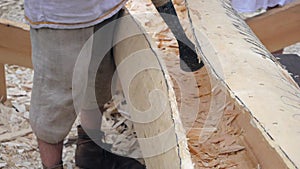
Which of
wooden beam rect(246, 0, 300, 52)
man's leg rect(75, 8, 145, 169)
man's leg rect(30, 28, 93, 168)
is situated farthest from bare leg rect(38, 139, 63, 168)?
wooden beam rect(246, 0, 300, 52)

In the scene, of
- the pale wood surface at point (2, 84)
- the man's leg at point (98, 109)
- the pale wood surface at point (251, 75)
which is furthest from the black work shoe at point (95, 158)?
the pale wood surface at point (251, 75)

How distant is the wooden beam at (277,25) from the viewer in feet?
7.41

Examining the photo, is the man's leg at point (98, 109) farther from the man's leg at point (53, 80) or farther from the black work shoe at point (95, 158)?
the man's leg at point (53, 80)

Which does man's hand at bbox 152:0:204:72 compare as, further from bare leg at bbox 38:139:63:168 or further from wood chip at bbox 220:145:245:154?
bare leg at bbox 38:139:63:168

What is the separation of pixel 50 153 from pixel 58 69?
0.39 m

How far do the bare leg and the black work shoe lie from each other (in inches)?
11.8

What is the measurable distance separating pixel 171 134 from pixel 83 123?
39.1 inches

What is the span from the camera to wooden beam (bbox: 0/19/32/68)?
216 cm

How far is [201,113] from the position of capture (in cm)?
162

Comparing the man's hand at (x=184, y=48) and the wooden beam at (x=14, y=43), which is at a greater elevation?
the man's hand at (x=184, y=48)

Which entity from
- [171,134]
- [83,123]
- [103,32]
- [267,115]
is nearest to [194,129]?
[171,134]

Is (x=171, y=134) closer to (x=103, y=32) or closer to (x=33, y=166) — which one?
(x=103, y=32)

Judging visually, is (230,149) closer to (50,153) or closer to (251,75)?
(251,75)

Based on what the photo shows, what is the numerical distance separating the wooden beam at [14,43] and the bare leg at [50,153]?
1.48ft
